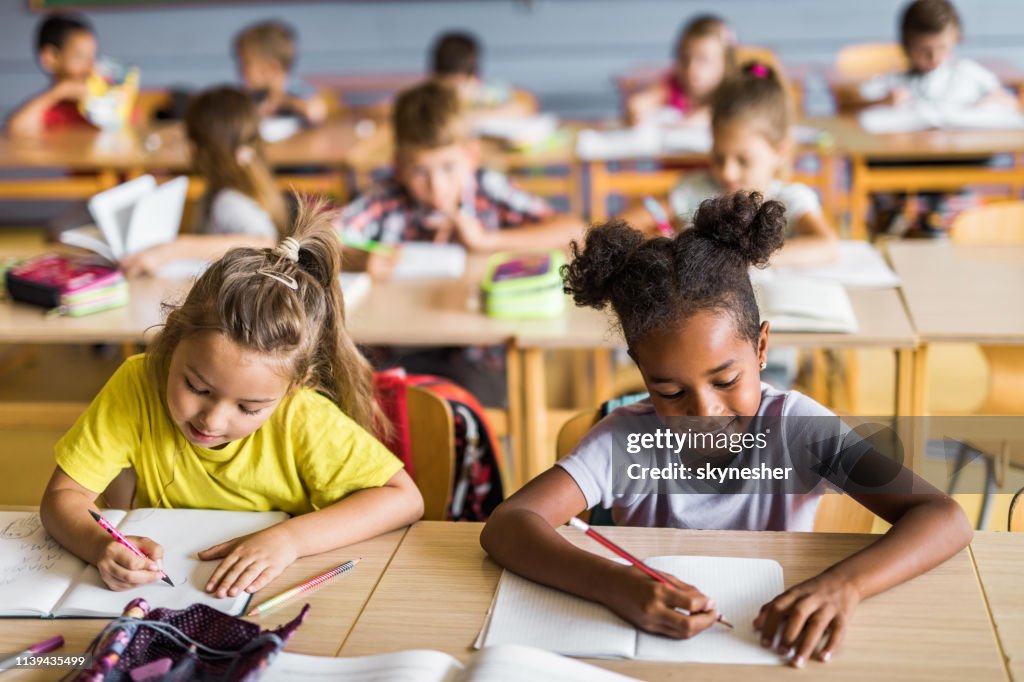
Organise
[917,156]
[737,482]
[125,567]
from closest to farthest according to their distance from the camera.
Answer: [125,567], [737,482], [917,156]

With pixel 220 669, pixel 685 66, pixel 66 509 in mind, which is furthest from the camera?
pixel 685 66

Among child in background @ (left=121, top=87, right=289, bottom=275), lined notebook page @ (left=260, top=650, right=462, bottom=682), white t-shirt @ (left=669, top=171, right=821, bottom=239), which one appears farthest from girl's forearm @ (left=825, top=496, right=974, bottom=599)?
child in background @ (left=121, top=87, right=289, bottom=275)

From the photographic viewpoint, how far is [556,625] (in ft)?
3.76

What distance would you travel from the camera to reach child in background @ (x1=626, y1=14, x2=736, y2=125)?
13.5ft

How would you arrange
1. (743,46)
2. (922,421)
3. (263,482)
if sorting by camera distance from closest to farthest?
(263,482) → (922,421) → (743,46)

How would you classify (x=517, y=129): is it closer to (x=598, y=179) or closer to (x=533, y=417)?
(x=598, y=179)

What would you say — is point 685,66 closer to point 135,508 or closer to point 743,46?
point 743,46

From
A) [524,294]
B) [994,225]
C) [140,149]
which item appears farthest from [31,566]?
[140,149]

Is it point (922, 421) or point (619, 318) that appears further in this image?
point (922, 421)

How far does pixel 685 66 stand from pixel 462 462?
2.81m

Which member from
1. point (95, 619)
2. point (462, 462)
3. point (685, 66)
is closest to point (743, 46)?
point (685, 66)

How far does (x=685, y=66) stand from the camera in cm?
423

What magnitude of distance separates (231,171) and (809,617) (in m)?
2.14

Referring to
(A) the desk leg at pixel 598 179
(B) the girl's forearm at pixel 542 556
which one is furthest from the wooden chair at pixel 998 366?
(A) the desk leg at pixel 598 179
